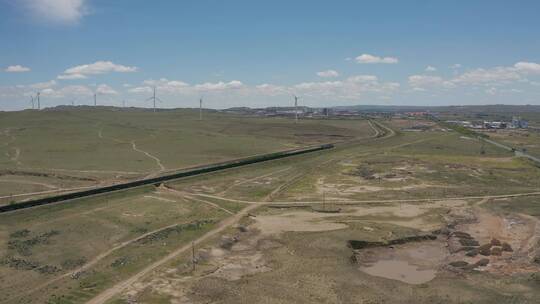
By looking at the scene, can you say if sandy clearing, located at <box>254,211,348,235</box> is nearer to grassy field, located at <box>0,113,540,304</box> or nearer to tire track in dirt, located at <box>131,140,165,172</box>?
grassy field, located at <box>0,113,540,304</box>

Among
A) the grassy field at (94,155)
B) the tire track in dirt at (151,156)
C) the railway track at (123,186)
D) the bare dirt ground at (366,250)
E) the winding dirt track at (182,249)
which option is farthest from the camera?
the tire track in dirt at (151,156)

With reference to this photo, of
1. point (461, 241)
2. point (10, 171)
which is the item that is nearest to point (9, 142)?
point (10, 171)

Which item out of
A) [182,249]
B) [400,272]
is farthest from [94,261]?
[400,272]

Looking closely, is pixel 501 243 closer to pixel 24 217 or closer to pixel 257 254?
pixel 257 254

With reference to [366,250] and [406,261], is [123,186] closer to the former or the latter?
[366,250]

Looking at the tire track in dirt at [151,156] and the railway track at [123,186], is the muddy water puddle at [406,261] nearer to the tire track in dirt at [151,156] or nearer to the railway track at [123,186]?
the railway track at [123,186]

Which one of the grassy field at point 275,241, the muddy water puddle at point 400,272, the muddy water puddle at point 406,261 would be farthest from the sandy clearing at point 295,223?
the muddy water puddle at point 400,272

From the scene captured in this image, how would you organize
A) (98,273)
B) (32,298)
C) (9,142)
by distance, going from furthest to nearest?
1. (9,142)
2. (98,273)
3. (32,298)

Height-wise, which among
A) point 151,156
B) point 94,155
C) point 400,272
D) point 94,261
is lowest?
point 400,272
